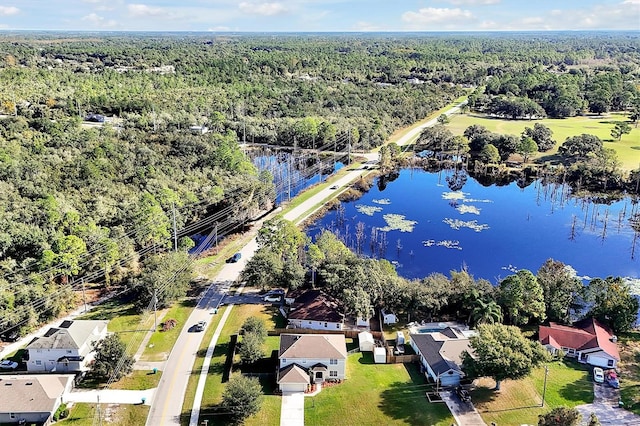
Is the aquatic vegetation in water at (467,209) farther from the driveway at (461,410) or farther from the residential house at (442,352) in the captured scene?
the driveway at (461,410)

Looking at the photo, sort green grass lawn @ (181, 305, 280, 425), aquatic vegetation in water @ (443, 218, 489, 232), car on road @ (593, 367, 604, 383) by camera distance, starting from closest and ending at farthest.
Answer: green grass lawn @ (181, 305, 280, 425), car on road @ (593, 367, 604, 383), aquatic vegetation in water @ (443, 218, 489, 232)

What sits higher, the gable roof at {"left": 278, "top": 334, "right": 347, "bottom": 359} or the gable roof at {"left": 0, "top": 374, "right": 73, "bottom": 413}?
the gable roof at {"left": 278, "top": 334, "right": 347, "bottom": 359}

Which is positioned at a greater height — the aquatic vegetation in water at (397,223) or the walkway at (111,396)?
the aquatic vegetation in water at (397,223)

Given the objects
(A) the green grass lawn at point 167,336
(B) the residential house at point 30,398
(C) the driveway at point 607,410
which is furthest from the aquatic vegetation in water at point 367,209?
(B) the residential house at point 30,398

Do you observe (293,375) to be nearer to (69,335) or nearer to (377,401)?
(377,401)

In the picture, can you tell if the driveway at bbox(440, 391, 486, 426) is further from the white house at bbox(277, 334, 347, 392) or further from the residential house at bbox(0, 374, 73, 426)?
the residential house at bbox(0, 374, 73, 426)

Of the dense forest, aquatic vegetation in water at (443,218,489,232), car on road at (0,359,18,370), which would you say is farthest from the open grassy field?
car on road at (0,359,18,370)
